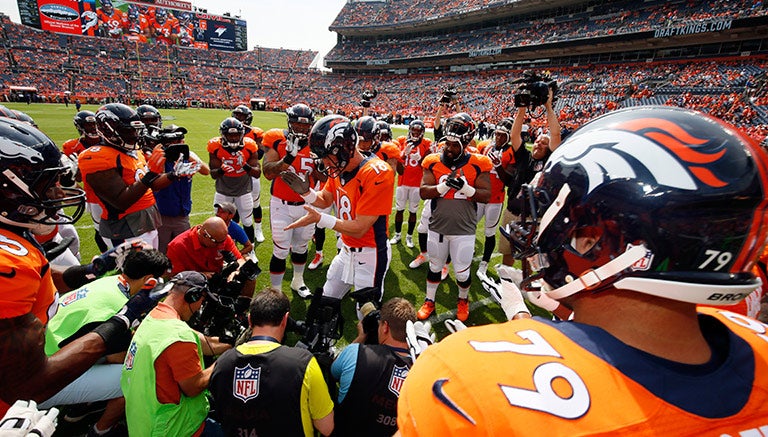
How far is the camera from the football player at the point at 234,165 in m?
6.56

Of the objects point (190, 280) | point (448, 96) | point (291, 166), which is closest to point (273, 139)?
point (291, 166)

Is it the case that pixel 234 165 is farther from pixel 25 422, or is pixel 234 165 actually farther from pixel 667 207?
pixel 667 207

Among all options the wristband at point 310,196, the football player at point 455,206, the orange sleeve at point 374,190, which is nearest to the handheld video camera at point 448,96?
the football player at point 455,206

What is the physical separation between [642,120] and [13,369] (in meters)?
3.02

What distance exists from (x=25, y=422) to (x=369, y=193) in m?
2.79

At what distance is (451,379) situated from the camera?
2.95 feet

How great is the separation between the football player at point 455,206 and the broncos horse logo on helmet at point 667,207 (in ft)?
11.8

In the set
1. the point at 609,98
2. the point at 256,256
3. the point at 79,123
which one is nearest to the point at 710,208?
the point at 256,256

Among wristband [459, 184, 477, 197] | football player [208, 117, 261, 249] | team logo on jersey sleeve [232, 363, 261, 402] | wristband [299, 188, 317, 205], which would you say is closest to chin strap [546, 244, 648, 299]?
team logo on jersey sleeve [232, 363, 261, 402]

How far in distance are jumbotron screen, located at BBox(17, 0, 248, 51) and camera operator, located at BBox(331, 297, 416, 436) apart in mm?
75717

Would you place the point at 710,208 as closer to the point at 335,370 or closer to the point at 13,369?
the point at 335,370

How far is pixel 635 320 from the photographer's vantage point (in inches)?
41.3

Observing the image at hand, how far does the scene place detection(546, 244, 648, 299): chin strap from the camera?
3.43 ft

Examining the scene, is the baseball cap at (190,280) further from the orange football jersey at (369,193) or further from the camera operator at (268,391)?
the orange football jersey at (369,193)
